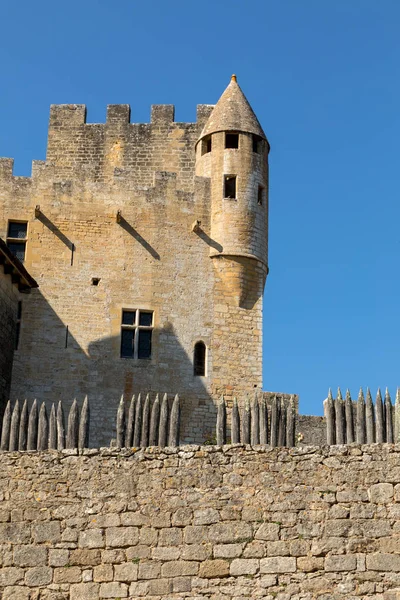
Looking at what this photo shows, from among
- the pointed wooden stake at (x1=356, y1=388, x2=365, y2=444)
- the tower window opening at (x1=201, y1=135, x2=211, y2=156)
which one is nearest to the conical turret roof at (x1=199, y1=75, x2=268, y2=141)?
the tower window opening at (x1=201, y1=135, x2=211, y2=156)

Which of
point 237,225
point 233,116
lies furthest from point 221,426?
point 233,116

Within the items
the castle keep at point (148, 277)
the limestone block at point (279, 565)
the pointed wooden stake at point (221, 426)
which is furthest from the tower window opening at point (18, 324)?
the limestone block at point (279, 565)

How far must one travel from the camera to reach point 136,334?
24.9 m

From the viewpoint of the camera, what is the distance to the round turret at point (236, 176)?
1016 inches

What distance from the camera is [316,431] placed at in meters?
23.6

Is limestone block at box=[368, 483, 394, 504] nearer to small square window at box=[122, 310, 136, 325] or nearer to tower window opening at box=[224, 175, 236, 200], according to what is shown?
small square window at box=[122, 310, 136, 325]

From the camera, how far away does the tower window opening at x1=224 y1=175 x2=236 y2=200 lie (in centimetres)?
2622

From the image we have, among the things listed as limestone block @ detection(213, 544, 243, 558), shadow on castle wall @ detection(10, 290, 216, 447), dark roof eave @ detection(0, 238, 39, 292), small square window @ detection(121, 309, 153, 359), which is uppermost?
dark roof eave @ detection(0, 238, 39, 292)

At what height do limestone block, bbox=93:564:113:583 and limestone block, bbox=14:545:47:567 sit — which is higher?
limestone block, bbox=14:545:47:567

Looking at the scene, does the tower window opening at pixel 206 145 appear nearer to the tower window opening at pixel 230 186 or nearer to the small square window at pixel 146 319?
the tower window opening at pixel 230 186

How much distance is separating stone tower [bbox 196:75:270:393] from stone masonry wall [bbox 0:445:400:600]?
10.2 metres

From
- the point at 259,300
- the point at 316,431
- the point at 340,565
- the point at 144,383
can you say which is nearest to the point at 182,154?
the point at 259,300

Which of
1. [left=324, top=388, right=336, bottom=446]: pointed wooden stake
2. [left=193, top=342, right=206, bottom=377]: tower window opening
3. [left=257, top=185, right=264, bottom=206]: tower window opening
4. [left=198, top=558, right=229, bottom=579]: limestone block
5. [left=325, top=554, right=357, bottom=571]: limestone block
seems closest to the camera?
[left=325, top=554, right=357, bottom=571]: limestone block

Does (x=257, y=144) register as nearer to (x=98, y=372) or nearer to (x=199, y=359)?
(x=199, y=359)
